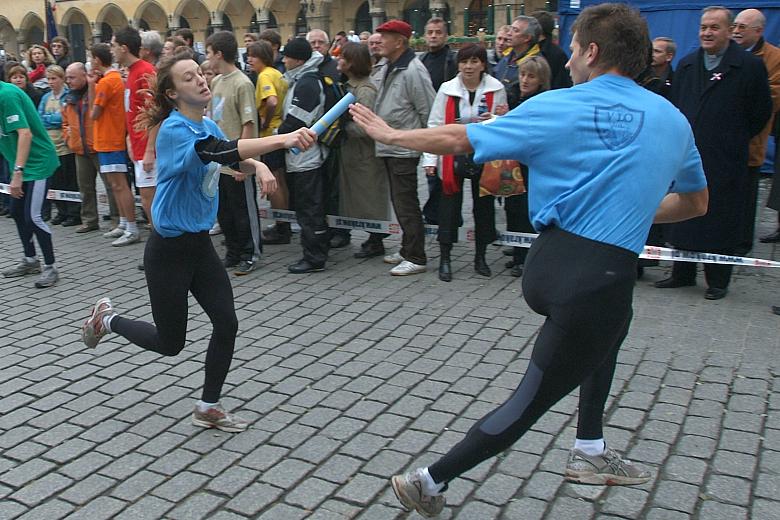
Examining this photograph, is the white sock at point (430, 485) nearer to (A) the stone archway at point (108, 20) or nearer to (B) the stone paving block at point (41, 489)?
(B) the stone paving block at point (41, 489)

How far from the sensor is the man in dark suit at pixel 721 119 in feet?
19.2

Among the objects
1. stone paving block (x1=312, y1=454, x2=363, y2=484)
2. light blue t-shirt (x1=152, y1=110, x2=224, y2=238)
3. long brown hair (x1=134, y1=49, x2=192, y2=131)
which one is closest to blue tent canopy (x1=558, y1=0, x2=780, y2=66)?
long brown hair (x1=134, y1=49, x2=192, y2=131)

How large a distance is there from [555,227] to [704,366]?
95.6 inches

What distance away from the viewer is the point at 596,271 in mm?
2730

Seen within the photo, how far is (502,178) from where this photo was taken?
6484 mm

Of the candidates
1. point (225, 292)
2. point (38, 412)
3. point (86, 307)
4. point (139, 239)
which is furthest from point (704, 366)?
point (139, 239)

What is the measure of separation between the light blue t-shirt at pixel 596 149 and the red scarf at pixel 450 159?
12.3ft

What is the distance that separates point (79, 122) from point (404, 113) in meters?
Result: 4.10

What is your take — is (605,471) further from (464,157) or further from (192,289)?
(464,157)

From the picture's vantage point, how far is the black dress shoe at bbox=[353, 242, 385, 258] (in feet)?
25.0

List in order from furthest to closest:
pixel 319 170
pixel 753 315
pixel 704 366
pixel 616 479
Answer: pixel 319 170 → pixel 753 315 → pixel 704 366 → pixel 616 479

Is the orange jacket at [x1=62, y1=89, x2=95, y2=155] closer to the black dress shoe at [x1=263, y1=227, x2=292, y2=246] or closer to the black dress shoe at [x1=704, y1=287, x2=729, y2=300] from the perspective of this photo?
the black dress shoe at [x1=263, y1=227, x2=292, y2=246]

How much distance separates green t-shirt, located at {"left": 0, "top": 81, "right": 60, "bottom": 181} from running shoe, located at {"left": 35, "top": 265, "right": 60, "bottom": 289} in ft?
2.64

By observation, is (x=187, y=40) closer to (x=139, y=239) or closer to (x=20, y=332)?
(x=139, y=239)
